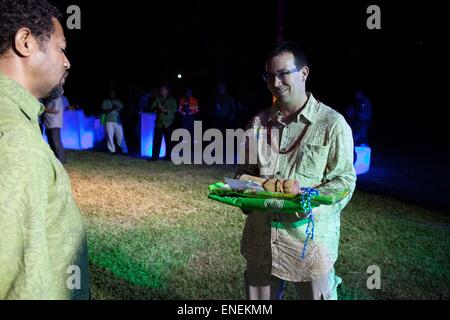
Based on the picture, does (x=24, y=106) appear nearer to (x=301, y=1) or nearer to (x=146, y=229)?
(x=146, y=229)

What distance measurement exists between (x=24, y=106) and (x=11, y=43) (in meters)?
0.22

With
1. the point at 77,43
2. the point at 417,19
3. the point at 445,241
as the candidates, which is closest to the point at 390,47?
the point at 417,19

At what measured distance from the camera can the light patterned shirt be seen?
→ 8.30 ft

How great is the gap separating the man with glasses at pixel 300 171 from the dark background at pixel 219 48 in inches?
738

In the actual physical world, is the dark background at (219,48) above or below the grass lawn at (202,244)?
above

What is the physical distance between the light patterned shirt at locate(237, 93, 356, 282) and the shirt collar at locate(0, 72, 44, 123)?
4.94 feet

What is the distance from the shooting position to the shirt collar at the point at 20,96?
1456 millimetres

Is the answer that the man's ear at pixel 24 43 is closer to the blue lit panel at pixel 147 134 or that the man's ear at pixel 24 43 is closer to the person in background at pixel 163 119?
→ the person in background at pixel 163 119

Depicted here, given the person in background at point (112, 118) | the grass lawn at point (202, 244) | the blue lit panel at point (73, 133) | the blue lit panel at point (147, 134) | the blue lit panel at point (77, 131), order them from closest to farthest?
the grass lawn at point (202, 244) < the blue lit panel at point (147, 134) < the person in background at point (112, 118) < the blue lit panel at point (77, 131) < the blue lit panel at point (73, 133)

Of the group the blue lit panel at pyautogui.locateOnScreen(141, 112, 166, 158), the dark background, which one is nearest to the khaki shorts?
the blue lit panel at pyautogui.locateOnScreen(141, 112, 166, 158)

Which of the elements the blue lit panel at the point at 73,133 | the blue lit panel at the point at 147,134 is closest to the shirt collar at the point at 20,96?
the blue lit panel at the point at 147,134

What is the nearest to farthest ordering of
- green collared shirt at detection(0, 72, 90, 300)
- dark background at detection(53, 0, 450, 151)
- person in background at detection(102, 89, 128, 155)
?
green collared shirt at detection(0, 72, 90, 300) < person in background at detection(102, 89, 128, 155) < dark background at detection(53, 0, 450, 151)

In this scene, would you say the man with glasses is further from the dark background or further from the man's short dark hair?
the dark background

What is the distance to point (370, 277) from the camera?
15.6 ft
